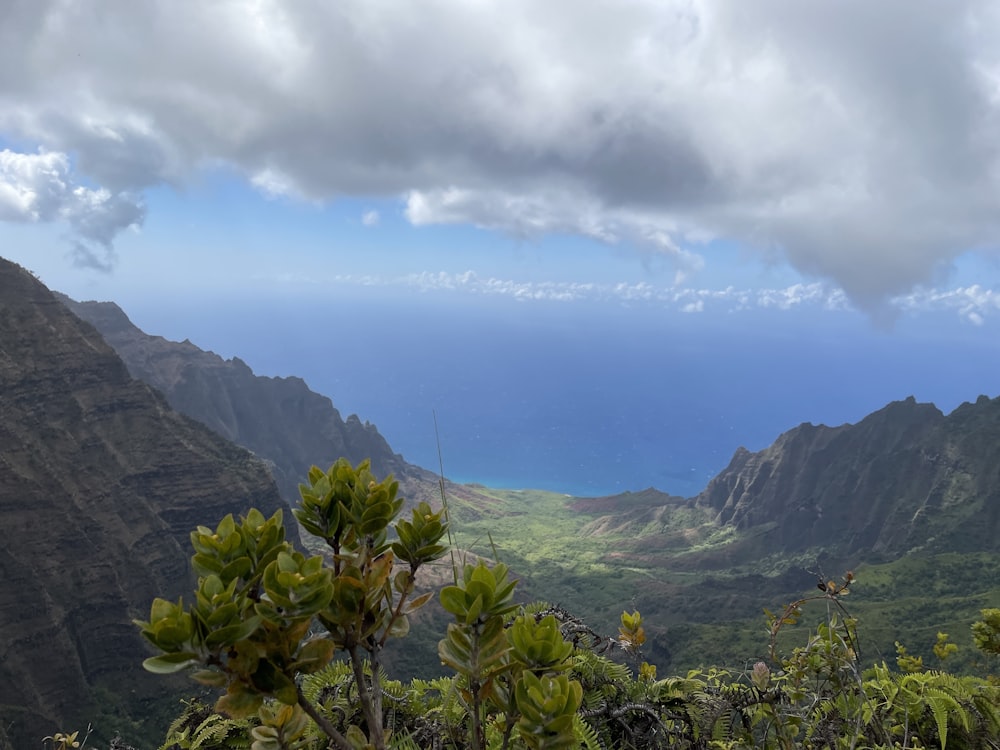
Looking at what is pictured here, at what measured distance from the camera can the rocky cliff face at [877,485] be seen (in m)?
114

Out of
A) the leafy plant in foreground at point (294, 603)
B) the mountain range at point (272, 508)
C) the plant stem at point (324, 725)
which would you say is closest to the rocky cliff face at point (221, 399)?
the mountain range at point (272, 508)

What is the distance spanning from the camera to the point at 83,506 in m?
73.6

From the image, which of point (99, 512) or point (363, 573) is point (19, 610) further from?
point (363, 573)

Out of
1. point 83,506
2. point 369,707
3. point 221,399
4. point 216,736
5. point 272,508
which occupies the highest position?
point 369,707

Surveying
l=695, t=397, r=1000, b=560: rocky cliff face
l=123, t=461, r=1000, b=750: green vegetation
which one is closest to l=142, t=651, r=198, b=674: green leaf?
l=123, t=461, r=1000, b=750: green vegetation

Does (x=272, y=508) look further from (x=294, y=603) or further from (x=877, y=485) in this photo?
(x=877, y=485)

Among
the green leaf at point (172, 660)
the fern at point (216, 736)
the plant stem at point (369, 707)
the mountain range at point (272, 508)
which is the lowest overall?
the mountain range at point (272, 508)

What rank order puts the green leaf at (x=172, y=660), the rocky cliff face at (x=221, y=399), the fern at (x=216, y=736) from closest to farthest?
1. the green leaf at (x=172, y=660)
2. the fern at (x=216, y=736)
3. the rocky cliff face at (x=221, y=399)

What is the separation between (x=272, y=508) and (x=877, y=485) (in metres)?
136

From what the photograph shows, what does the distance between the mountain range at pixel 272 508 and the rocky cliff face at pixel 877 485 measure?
0.45 meters

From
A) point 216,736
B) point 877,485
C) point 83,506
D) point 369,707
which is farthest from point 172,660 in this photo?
point 877,485

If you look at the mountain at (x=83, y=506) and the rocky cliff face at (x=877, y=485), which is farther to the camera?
the rocky cliff face at (x=877, y=485)

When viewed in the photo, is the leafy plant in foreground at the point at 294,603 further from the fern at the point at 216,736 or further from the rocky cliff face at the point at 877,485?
the rocky cliff face at the point at 877,485

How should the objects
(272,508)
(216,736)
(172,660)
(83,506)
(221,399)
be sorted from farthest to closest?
(221,399) → (272,508) → (83,506) → (216,736) → (172,660)
